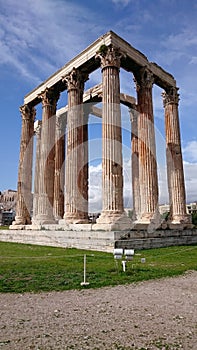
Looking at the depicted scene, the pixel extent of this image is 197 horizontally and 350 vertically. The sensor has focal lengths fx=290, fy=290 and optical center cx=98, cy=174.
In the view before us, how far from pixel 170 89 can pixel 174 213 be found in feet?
42.7

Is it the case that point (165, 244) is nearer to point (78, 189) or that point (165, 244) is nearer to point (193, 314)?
point (78, 189)

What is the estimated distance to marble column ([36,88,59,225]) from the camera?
2806 cm

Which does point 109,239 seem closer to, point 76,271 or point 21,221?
point 76,271

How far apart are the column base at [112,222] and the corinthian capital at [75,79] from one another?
13.0m

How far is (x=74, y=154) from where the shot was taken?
24.9 m

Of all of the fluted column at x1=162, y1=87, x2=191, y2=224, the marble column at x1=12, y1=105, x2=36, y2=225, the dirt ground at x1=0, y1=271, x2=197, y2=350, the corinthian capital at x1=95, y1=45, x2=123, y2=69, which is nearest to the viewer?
the dirt ground at x1=0, y1=271, x2=197, y2=350

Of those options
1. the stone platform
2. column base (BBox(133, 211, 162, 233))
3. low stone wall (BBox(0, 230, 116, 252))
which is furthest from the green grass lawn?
column base (BBox(133, 211, 162, 233))

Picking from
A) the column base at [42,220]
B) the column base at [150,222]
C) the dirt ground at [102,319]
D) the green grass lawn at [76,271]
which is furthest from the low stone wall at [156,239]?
the column base at [42,220]

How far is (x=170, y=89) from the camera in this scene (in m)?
30.5

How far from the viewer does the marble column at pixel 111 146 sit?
20016mm

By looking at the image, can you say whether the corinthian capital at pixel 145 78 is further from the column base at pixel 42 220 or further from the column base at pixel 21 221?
the column base at pixel 21 221

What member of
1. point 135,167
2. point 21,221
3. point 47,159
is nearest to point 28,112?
point 47,159

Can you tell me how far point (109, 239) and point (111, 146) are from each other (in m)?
7.17

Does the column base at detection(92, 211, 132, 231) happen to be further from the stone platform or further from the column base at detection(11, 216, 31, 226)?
the column base at detection(11, 216, 31, 226)
